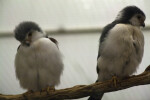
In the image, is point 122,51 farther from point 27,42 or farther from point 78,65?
point 78,65

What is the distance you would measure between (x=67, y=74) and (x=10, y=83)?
18.9 inches

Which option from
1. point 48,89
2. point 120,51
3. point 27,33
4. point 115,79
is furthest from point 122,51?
point 27,33

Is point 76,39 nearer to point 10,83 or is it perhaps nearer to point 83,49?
point 83,49

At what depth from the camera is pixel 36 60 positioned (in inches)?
69.4

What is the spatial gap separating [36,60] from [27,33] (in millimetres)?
191

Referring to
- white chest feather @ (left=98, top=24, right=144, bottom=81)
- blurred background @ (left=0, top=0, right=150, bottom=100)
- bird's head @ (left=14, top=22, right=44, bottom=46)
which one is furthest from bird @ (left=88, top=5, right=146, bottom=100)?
blurred background @ (left=0, top=0, right=150, bottom=100)

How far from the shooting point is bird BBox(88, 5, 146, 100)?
167 cm

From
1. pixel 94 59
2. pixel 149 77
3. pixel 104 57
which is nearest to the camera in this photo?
pixel 149 77

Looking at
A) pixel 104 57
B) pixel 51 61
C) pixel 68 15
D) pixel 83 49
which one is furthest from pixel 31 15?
pixel 104 57

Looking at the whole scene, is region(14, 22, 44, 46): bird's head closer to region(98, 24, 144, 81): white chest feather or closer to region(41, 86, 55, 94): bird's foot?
region(41, 86, 55, 94): bird's foot

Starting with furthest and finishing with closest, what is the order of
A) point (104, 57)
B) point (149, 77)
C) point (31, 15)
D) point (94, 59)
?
point (31, 15) < point (94, 59) < point (104, 57) < point (149, 77)

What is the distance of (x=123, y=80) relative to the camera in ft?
5.37

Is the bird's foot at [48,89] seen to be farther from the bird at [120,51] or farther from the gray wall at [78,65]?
the gray wall at [78,65]

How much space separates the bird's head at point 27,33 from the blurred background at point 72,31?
0.50 meters
